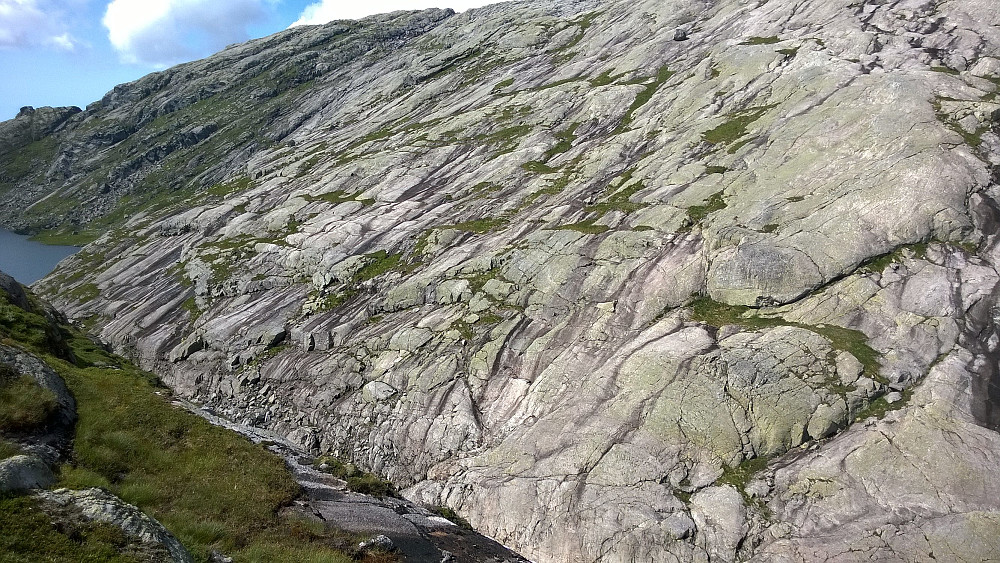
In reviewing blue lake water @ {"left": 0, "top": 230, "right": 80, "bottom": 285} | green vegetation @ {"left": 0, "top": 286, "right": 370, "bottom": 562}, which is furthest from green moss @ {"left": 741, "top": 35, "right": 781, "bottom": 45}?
blue lake water @ {"left": 0, "top": 230, "right": 80, "bottom": 285}

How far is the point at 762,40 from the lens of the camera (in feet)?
214

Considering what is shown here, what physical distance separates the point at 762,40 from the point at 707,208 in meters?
41.2

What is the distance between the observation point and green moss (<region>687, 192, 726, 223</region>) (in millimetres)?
39834

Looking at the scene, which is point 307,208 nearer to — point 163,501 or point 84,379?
point 84,379

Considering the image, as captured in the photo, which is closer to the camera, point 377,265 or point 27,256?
point 377,265

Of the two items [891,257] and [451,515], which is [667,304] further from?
[451,515]

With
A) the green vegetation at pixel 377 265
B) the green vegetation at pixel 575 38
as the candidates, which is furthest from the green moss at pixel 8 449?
the green vegetation at pixel 575 38

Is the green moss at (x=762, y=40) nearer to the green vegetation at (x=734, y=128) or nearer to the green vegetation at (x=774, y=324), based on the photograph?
the green vegetation at (x=734, y=128)

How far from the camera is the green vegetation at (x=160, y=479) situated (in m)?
12.6

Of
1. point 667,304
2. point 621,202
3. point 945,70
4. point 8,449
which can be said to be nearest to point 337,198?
point 621,202

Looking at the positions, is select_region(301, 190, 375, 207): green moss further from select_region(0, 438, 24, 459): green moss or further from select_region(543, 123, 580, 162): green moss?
select_region(0, 438, 24, 459): green moss

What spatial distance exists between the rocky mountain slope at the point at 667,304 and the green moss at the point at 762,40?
62 cm

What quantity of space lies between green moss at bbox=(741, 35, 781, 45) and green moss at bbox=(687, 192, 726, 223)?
36.2 metres

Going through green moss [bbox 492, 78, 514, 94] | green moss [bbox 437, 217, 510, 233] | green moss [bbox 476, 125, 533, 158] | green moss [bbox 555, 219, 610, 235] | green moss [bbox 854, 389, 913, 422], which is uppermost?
green moss [bbox 492, 78, 514, 94]
